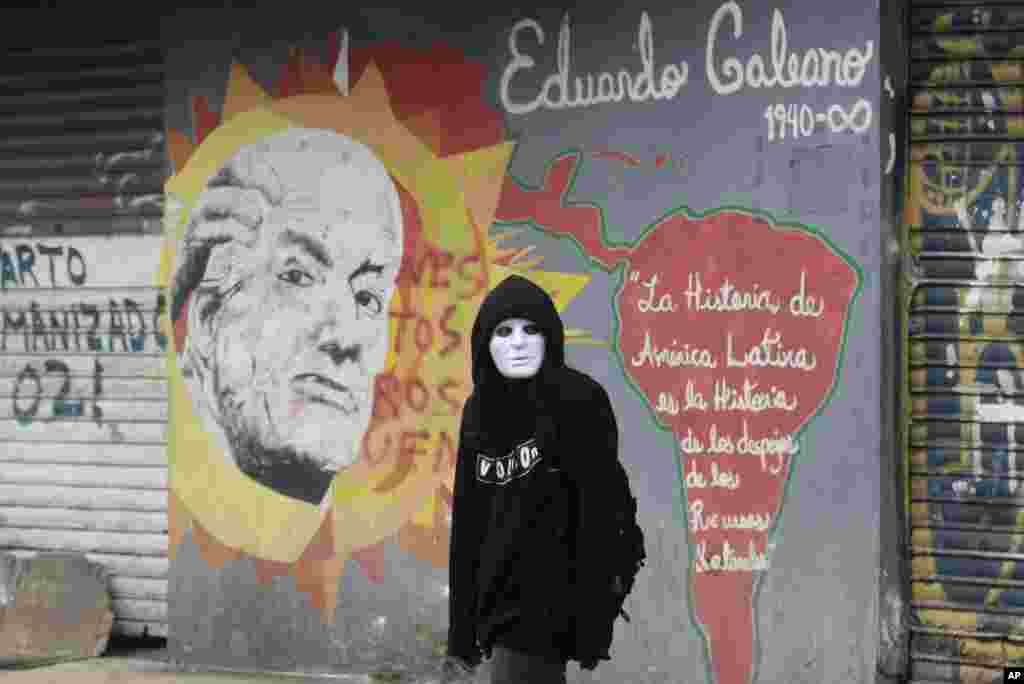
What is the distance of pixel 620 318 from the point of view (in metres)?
7.74

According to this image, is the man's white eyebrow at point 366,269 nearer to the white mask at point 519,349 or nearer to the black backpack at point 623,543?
the white mask at point 519,349

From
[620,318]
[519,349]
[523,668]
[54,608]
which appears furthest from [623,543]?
[54,608]

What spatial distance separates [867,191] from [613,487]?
242 cm

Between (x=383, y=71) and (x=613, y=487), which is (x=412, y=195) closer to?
(x=383, y=71)

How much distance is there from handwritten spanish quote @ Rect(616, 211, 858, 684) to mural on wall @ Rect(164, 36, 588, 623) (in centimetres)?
47

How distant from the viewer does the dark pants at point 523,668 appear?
17.4ft

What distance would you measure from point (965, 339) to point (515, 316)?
2594 millimetres

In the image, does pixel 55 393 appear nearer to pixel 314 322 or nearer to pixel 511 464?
pixel 314 322

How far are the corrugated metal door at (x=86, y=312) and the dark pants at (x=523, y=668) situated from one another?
394 cm

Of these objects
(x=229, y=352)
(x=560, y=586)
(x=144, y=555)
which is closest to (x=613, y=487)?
(x=560, y=586)

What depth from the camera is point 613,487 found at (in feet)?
17.7

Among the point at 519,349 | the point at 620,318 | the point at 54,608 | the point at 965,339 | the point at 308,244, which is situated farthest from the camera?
the point at 54,608

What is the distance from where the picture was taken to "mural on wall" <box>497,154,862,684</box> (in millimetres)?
7379

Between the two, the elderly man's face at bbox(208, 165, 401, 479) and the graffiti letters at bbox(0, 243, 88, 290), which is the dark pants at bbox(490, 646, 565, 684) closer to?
the elderly man's face at bbox(208, 165, 401, 479)
